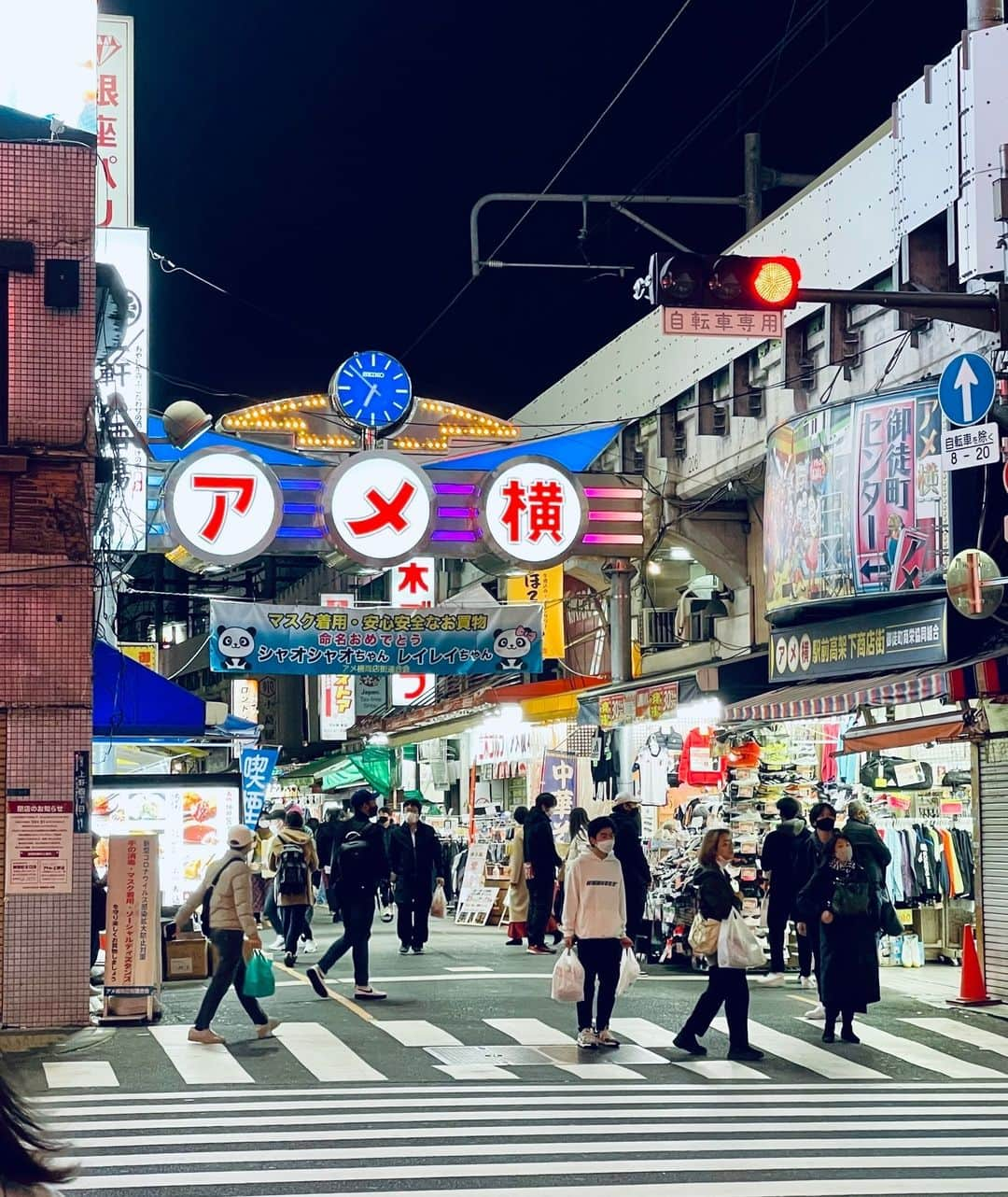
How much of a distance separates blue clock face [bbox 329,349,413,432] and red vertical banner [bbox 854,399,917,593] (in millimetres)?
6665

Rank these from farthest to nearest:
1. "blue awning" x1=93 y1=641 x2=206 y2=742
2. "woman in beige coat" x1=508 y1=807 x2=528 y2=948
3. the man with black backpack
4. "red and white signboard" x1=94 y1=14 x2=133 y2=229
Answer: "woman in beige coat" x1=508 y1=807 x2=528 y2=948, "red and white signboard" x1=94 y1=14 x2=133 y2=229, "blue awning" x1=93 y1=641 x2=206 y2=742, the man with black backpack

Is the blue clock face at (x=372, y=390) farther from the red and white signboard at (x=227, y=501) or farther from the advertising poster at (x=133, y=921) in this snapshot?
the advertising poster at (x=133, y=921)

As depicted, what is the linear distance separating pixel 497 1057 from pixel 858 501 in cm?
852

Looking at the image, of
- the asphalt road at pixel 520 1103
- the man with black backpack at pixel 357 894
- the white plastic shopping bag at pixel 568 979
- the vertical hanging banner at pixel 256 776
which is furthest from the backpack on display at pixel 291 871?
the white plastic shopping bag at pixel 568 979

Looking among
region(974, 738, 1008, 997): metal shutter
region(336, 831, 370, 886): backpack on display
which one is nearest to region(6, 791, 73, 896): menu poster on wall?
region(336, 831, 370, 886): backpack on display

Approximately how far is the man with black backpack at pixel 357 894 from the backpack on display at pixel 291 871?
251cm

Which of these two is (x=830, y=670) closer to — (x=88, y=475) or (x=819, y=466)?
(x=819, y=466)

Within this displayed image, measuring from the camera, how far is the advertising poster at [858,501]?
19.4 m

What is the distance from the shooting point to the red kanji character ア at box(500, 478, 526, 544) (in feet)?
75.7

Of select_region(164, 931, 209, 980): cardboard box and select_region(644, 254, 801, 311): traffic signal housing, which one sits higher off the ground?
select_region(644, 254, 801, 311): traffic signal housing

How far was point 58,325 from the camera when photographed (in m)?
17.5

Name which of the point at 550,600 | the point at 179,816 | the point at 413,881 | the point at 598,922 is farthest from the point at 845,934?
the point at 550,600

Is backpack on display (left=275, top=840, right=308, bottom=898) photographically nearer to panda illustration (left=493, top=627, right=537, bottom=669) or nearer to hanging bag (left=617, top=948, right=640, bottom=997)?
panda illustration (left=493, top=627, right=537, bottom=669)

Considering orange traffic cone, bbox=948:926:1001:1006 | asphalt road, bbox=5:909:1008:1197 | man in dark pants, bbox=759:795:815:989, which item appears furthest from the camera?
man in dark pants, bbox=759:795:815:989
